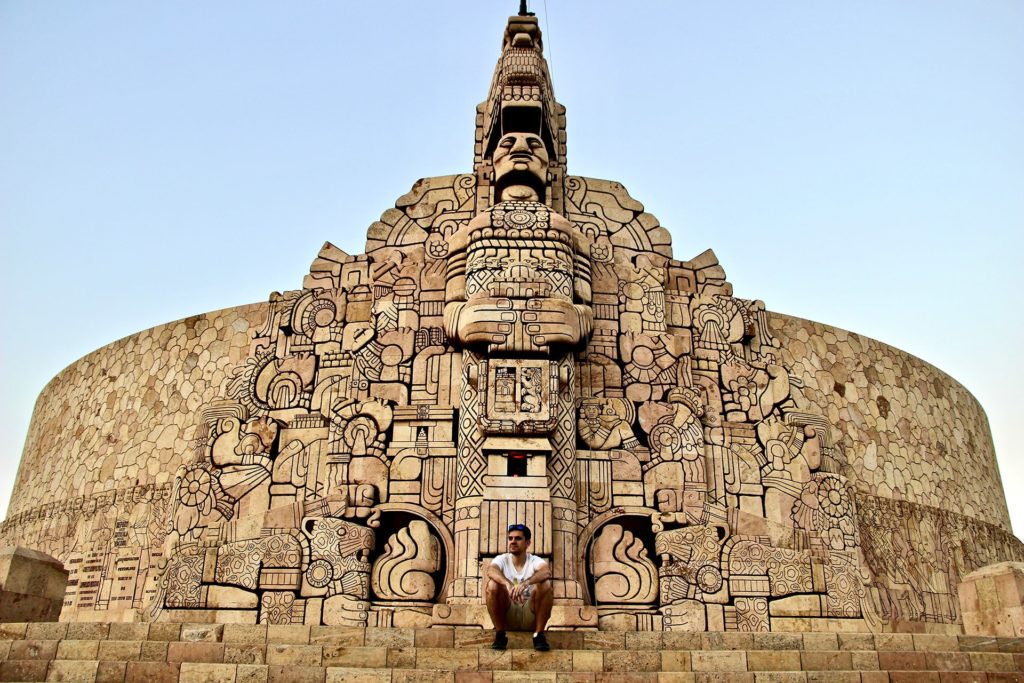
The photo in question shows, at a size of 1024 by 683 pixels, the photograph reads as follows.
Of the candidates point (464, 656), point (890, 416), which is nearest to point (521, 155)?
point (464, 656)

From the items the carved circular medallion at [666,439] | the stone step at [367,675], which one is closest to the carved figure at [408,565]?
the carved circular medallion at [666,439]

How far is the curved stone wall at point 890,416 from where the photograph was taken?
12.7 meters

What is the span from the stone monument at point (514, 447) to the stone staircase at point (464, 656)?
1.46 metres

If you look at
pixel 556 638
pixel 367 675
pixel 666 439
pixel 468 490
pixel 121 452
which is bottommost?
pixel 367 675

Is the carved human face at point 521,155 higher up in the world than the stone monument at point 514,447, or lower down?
higher up

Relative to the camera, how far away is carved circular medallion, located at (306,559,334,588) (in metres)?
8.17

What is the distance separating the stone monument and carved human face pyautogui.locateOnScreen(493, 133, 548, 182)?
0.03 metres

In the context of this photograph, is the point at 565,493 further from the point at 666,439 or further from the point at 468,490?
the point at 666,439

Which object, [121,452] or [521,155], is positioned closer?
[521,155]

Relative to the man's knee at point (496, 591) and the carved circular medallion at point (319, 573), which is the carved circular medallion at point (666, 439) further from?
the man's knee at point (496, 591)

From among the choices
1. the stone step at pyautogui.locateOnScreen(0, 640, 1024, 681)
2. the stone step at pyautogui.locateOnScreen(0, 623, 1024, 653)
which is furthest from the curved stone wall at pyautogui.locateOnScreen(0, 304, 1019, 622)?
the stone step at pyautogui.locateOnScreen(0, 640, 1024, 681)

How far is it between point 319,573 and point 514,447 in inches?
81.0

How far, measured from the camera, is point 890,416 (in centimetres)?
1327

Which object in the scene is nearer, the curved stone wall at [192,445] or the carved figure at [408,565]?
the carved figure at [408,565]
